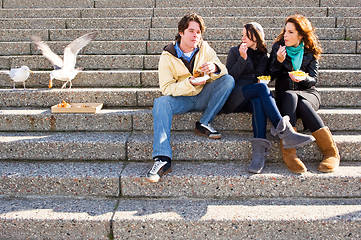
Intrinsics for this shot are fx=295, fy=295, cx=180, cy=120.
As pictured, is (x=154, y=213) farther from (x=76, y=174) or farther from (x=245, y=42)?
(x=245, y=42)

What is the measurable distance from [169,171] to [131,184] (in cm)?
33

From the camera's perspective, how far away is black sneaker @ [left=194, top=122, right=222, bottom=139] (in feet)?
9.15

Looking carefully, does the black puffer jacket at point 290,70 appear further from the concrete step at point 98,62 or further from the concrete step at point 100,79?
the concrete step at point 98,62

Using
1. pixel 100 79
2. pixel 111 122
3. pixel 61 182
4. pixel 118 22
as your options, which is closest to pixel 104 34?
pixel 118 22

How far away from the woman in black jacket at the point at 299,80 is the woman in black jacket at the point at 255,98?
151mm

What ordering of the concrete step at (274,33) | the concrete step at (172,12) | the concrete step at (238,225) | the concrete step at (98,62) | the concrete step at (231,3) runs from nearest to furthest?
the concrete step at (238,225) < the concrete step at (98,62) < the concrete step at (274,33) < the concrete step at (172,12) < the concrete step at (231,3)

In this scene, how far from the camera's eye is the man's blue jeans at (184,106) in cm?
254

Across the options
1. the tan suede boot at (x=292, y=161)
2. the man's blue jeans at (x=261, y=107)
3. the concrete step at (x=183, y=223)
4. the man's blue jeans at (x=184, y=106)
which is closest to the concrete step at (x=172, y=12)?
the man's blue jeans at (x=184, y=106)

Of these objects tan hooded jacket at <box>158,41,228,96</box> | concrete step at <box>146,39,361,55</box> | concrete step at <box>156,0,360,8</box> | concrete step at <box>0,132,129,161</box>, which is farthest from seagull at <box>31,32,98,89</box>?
concrete step at <box>156,0,360,8</box>

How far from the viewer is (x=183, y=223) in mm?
2188

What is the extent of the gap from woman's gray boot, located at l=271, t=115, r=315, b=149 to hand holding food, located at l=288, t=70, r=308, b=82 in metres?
0.47

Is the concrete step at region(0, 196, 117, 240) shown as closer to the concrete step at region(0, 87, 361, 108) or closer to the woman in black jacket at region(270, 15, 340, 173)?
the concrete step at region(0, 87, 361, 108)

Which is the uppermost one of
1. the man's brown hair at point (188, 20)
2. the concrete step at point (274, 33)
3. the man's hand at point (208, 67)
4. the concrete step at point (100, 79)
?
the concrete step at point (274, 33)

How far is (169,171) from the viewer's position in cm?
250
